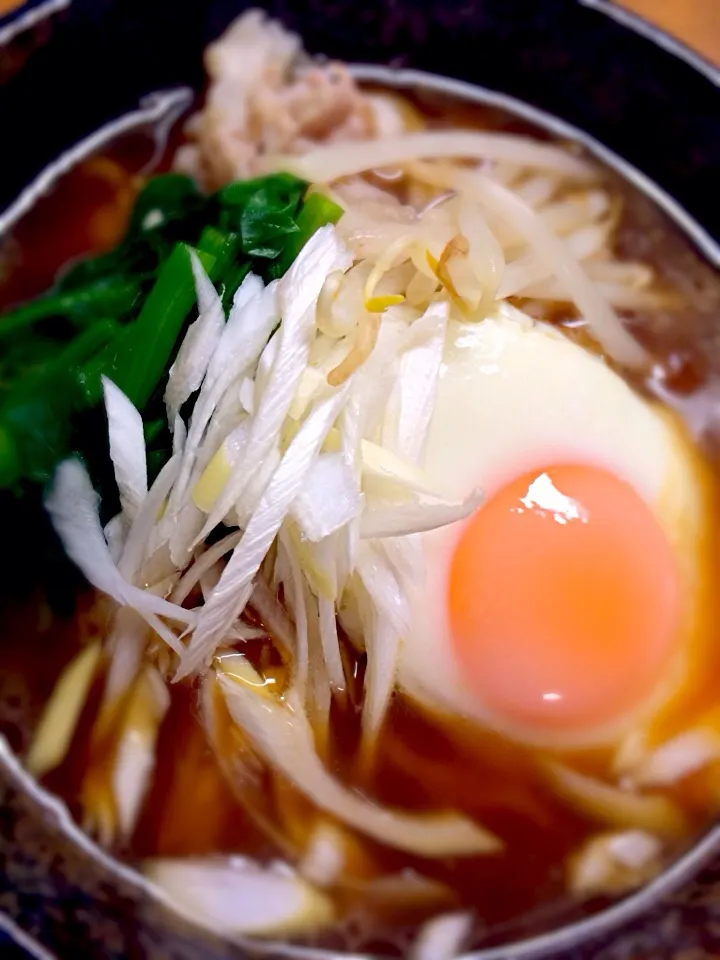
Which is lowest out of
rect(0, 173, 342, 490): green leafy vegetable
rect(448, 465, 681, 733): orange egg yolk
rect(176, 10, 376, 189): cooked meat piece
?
rect(448, 465, 681, 733): orange egg yolk

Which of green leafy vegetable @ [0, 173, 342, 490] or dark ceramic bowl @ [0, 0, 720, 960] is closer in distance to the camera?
green leafy vegetable @ [0, 173, 342, 490]

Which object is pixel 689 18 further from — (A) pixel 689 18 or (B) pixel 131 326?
(B) pixel 131 326

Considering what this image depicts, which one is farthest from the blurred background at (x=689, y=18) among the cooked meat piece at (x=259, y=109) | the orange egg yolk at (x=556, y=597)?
the orange egg yolk at (x=556, y=597)

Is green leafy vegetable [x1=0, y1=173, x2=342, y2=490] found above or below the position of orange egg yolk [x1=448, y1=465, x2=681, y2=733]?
above

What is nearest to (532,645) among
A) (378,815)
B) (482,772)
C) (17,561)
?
(482,772)

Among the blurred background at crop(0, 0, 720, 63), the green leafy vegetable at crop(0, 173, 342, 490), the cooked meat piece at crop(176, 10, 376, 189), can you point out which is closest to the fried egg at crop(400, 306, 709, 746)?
the green leafy vegetable at crop(0, 173, 342, 490)

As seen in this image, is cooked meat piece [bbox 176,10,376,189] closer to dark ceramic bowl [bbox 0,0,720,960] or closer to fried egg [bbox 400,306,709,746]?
dark ceramic bowl [bbox 0,0,720,960]

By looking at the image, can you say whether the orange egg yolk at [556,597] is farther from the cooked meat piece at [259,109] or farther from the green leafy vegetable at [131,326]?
the cooked meat piece at [259,109]

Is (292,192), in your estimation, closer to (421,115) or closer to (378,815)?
(421,115)
